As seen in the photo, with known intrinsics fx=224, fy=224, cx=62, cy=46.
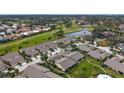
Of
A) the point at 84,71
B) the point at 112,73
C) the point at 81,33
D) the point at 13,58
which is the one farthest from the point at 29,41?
the point at 112,73

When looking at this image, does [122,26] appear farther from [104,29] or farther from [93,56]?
[93,56]

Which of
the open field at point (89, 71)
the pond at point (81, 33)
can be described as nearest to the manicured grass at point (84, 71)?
the open field at point (89, 71)

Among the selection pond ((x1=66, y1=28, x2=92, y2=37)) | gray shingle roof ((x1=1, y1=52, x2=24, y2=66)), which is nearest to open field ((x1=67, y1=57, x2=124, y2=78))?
pond ((x1=66, y1=28, x2=92, y2=37))

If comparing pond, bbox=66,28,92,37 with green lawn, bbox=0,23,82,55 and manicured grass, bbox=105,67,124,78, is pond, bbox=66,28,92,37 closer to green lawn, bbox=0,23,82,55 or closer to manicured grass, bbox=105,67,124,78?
green lawn, bbox=0,23,82,55

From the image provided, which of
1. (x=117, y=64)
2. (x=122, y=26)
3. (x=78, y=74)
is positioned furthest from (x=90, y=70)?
(x=122, y=26)

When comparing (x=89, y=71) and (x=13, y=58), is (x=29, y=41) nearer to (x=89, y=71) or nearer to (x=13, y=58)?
(x=13, y=58)
